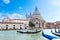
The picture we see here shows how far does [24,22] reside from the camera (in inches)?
225

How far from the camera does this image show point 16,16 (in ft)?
18.0

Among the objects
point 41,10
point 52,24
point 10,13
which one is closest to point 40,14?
point 41,10

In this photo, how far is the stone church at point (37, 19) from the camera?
18.4ft

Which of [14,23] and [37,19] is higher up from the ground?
[37,19]

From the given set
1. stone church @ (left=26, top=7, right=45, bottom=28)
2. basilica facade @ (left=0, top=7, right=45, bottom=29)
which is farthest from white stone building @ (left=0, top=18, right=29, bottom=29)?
stone church @ (left=26, top=7, right=45, bottom=28)

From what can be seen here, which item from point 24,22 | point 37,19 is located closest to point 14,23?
point 24,22

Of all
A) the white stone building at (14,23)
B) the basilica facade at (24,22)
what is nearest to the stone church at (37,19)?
the basilica facade at (24,22)

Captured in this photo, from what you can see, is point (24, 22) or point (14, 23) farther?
point (14, 23)

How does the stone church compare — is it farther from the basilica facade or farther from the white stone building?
the white stone building

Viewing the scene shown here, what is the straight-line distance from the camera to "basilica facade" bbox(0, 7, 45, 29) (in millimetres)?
5640

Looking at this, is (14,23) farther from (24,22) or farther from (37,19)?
(37,19)

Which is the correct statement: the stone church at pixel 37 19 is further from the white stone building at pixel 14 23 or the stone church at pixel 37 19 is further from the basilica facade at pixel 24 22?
the white stone building at pixel 14 23

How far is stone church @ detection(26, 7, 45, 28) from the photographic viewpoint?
5.61 metres

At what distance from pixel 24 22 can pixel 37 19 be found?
0.41 metres
